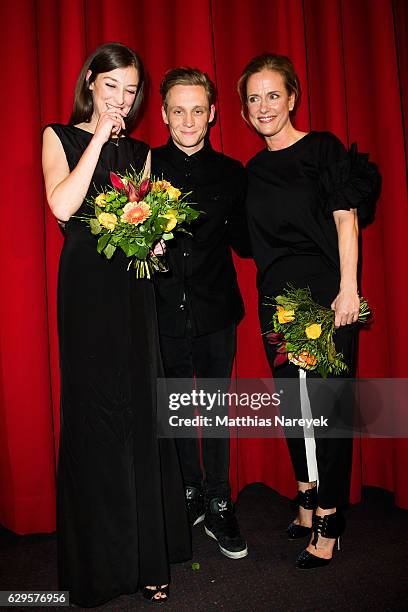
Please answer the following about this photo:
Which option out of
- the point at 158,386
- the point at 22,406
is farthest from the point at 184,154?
the point at 22,406

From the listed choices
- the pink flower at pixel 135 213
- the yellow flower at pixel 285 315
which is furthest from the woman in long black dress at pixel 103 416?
the yellow flower at pixel 285 315

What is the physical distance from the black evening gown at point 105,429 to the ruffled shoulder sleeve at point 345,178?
35.6 inches

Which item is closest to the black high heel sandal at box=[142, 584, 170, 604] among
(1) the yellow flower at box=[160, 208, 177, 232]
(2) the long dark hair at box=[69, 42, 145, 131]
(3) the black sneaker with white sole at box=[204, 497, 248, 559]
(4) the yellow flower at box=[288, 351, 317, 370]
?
(3) the black sneaker with white sole at box=[204, 497, 248, 559]

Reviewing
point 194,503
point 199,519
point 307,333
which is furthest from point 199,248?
point 199,519

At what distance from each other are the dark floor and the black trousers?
30 cm

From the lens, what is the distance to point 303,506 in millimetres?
2496

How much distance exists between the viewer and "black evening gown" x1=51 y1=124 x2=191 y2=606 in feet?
6.36

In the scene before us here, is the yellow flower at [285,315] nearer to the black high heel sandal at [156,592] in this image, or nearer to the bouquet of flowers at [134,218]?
the bouquet of flowers at [134,218]

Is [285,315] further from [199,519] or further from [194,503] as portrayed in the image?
[199,519]

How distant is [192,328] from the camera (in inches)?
93.3

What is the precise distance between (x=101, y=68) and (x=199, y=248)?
34.2 inches

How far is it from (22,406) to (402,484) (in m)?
2.14

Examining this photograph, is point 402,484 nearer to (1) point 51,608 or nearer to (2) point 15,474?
(1) point 51,608

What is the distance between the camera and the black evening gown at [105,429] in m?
1.94
